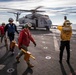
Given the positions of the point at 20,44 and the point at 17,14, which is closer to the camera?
the point at 20,44

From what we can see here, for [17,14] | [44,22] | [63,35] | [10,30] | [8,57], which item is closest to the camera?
[63,35]

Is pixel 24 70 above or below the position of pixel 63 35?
below

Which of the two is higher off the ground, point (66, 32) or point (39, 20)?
point (66, 32)

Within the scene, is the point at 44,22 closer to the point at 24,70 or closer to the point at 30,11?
the point at 30,11

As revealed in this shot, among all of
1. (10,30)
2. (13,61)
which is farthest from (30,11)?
(13,61)

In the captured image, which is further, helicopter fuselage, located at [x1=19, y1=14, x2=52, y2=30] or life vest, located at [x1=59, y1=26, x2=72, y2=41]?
helicopter fuselage, located at [x1=19, y1=14, x2=52, y2=30]

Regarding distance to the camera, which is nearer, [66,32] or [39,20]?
[66,32]

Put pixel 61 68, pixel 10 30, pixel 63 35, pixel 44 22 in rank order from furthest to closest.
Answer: pixel 44 22 → pixel 10 30 → pixel 63 35 → pixel 61 68

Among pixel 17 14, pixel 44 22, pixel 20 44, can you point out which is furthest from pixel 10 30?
pixel 17 14

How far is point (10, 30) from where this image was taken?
14.5 m

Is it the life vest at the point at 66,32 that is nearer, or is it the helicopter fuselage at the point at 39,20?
the life vest at the point at 66,32

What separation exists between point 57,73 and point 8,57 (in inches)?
171

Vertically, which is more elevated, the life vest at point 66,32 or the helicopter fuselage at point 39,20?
the life vest at point 66,32

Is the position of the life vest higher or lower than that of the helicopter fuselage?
higher
